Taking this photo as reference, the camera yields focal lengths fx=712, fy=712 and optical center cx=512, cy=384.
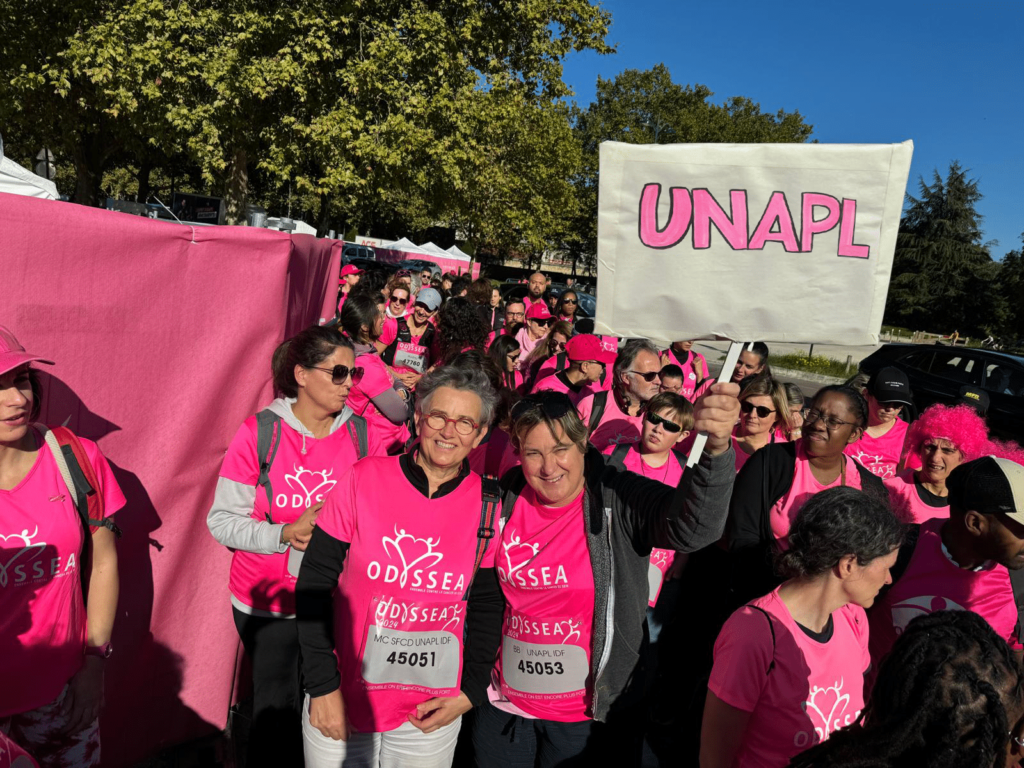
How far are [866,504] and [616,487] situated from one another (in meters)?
0.74

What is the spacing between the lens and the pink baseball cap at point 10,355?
2.07 m

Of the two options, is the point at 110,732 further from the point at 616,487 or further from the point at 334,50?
the point at 334,50

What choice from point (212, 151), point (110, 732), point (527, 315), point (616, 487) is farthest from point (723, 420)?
point (212, 151)

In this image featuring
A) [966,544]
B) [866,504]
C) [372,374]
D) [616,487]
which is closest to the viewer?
[866,504]

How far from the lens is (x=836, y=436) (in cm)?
324

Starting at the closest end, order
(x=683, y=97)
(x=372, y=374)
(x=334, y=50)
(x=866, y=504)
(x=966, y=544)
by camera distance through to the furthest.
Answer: (x=866, y=504)
(x=966, y=544)
(x=372, y=374)
(x=334, y=50)
(x=683, y=97)

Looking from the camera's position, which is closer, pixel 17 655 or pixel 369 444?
pixel 17 655

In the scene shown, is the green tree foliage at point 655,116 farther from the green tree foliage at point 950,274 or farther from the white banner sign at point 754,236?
the white banner sign at point 754,236

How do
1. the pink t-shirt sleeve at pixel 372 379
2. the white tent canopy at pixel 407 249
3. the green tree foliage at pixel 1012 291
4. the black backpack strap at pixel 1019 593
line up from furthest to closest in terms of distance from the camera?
the green tree foliage at pixel 1012 291 < the white tent canopy at pixel 407 249 < the pink t-shirt sleeve at pixel 372 379 < the black backpack strap at pixel 1019 593

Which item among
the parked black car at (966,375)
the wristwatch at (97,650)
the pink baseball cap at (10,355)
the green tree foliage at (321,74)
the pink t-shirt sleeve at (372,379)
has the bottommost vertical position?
the parked black car at (966,375)

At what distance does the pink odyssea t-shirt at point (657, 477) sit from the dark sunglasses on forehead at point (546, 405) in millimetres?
1166

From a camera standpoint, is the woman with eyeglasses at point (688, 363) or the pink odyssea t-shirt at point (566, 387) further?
the woman with eyeglasses at point (688, 363)

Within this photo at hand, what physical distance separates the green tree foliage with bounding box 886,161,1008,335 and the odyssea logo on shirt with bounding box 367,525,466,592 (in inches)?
1794

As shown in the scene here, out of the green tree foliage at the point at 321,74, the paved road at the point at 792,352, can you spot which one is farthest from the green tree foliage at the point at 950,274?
the green tree foliage at the point at 321,74
